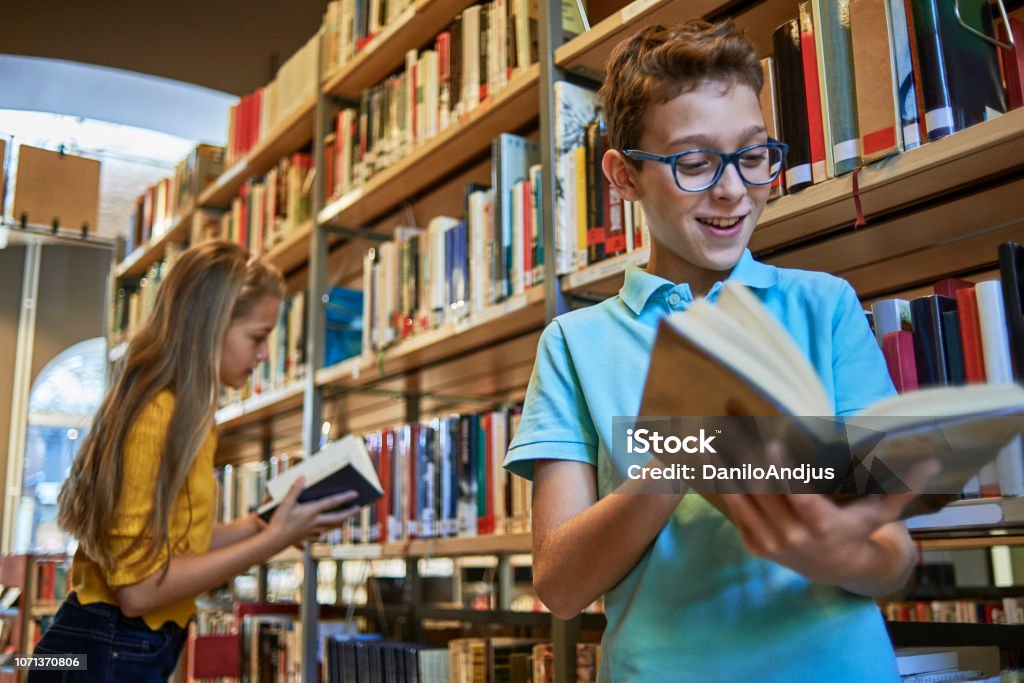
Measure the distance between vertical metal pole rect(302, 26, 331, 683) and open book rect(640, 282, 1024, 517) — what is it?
1.97m

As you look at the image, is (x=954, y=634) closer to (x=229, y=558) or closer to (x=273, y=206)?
(x=229, y=558)

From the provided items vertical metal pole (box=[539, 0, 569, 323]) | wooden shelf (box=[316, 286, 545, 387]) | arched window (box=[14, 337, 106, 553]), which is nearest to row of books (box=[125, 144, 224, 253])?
arched window (box=[14, 337, 106, 553])

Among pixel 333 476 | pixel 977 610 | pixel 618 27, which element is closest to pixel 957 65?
pixel 618 27

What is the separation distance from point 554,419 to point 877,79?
24.3 inches

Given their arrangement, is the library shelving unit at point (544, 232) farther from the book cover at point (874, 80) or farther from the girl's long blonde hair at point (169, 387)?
the girl's long blonde hair at point (169, 387)

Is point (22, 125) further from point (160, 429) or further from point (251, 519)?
point (251, 519)

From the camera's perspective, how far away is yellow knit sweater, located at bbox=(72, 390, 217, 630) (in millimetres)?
1481

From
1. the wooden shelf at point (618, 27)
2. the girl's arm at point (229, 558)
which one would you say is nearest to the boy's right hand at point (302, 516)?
the girl's arm at point (229, 558)

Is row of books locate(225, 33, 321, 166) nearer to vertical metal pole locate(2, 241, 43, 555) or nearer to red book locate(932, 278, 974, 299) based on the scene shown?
vertical metal pole locate(2, 241, 43, 555)

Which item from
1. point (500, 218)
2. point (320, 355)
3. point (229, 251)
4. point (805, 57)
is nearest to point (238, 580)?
point (320, 355)

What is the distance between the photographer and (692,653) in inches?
26.3

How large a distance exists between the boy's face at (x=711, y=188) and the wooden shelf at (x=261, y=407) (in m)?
1.88

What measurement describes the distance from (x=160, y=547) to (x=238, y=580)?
2.52 metres

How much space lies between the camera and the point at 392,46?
7.45 ft
